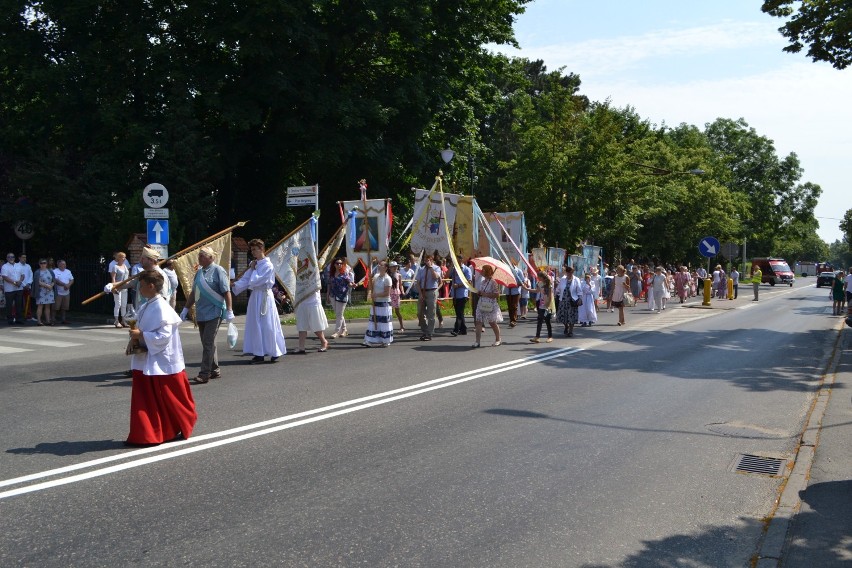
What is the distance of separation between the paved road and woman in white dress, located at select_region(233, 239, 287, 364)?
0.43 metres

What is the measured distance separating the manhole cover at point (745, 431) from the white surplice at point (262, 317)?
22.3ft

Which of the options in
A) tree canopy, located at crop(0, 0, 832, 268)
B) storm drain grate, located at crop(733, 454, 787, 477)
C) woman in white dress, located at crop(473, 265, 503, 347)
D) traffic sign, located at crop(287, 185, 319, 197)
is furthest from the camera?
tree canopy, located at crop(0, 0, 832, 268)

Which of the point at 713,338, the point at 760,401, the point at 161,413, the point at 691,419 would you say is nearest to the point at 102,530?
the point at 161,413

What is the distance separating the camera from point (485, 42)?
31344 millimetres

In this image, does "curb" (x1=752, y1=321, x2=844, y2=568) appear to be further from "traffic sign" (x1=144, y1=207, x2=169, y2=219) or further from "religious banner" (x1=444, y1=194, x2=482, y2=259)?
"traffic sign" (x1=144, y1=207, x2=169, y2=219)

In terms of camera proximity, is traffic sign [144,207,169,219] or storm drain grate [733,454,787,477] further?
traffic sign [144,207,169,219]

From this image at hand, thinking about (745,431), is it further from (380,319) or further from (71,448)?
(380,319)

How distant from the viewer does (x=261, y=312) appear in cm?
1284

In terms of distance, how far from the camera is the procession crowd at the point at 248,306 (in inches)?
291

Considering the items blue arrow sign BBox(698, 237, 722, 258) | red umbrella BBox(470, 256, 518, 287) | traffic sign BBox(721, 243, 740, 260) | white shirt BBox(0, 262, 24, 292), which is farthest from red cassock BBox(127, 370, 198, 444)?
traffic sign BBox(721, 243, 740, 260)

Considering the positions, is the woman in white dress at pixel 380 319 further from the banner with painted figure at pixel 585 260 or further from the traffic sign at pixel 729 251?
the traffic sign at pixel 729 251

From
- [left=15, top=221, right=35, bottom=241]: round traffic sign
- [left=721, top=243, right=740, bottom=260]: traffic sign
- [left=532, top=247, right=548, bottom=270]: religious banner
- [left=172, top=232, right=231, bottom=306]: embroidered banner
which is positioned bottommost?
[left=172, top=232, right=231, bottom=306]: embroidered banner

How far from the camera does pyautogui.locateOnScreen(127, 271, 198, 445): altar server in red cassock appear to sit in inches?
287

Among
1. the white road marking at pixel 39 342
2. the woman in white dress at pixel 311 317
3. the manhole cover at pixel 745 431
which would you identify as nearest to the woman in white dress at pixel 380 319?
the woman in white dress at pixel 311 317
